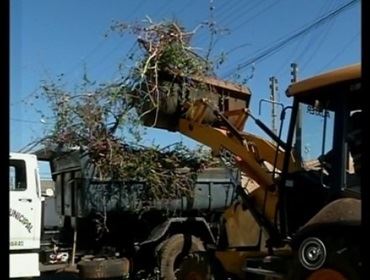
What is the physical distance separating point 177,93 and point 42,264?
347 centimetres

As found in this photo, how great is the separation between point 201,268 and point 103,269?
2182 mm

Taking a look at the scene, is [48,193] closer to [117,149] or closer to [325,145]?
[117,149]

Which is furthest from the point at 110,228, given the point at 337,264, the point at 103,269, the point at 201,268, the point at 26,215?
the point at 337,264

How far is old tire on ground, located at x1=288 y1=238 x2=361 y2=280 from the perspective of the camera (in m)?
4.93

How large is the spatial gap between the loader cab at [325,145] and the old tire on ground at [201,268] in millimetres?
1508

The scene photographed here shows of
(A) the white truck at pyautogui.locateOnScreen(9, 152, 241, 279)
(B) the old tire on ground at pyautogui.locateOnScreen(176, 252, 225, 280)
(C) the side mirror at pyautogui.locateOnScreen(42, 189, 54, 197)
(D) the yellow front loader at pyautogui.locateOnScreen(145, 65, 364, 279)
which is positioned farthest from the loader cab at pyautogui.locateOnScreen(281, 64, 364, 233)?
(C) the side mirror at pyautogui.locateOnScreen(42, 189, 54, 197)

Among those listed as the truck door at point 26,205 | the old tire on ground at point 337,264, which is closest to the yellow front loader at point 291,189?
the old tire on ground at point 337,264

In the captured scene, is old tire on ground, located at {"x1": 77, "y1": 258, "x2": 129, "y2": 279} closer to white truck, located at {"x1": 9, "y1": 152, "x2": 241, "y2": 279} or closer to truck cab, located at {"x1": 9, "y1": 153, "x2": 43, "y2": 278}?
white truck, located at {"x1": 9, "y1": 152, "x2": 241, "y2": 279}

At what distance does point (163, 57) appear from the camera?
9539 mm

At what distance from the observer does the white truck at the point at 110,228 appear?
9.19 meters

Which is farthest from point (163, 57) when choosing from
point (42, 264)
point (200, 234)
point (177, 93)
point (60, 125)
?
point (42, 264)

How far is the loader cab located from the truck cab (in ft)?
13.8

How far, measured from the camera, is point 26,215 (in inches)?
363
